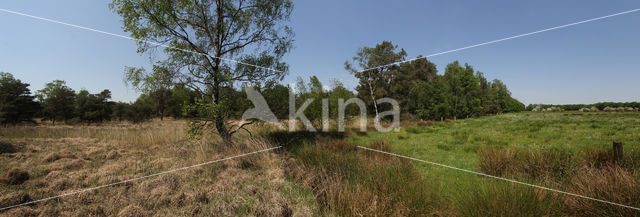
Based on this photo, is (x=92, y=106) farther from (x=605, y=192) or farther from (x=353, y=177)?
(x=605, y=192)

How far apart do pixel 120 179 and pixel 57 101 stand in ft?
5.69

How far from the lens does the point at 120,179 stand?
382cm

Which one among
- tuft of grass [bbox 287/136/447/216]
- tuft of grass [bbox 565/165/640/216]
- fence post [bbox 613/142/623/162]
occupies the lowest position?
tuft of grass [bbox 287/136/447/216]

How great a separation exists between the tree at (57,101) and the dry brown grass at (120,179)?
26cm

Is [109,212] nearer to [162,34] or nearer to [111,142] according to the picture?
[111,142]

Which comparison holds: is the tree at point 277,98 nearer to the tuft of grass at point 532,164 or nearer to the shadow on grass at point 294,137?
the shadow on grass at point 294,137

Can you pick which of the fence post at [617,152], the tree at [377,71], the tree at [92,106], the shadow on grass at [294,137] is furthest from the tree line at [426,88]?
the tree at [92,106]

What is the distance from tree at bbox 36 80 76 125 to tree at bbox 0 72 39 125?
119mm

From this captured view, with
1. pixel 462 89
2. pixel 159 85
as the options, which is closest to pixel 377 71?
pixel 462 89

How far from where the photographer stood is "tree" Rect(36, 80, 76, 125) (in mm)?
3520

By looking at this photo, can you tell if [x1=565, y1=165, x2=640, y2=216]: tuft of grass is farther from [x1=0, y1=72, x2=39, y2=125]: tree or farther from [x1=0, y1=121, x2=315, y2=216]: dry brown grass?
[x1=0, y1=72, x2=39, y2=125]: tree

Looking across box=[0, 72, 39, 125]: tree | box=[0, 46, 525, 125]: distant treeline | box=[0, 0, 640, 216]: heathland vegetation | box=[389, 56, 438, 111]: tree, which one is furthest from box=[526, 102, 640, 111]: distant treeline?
box=[0, 72, 39, 125]: tree

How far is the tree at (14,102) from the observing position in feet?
10.1

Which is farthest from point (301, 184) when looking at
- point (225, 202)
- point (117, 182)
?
point (117, 182)
